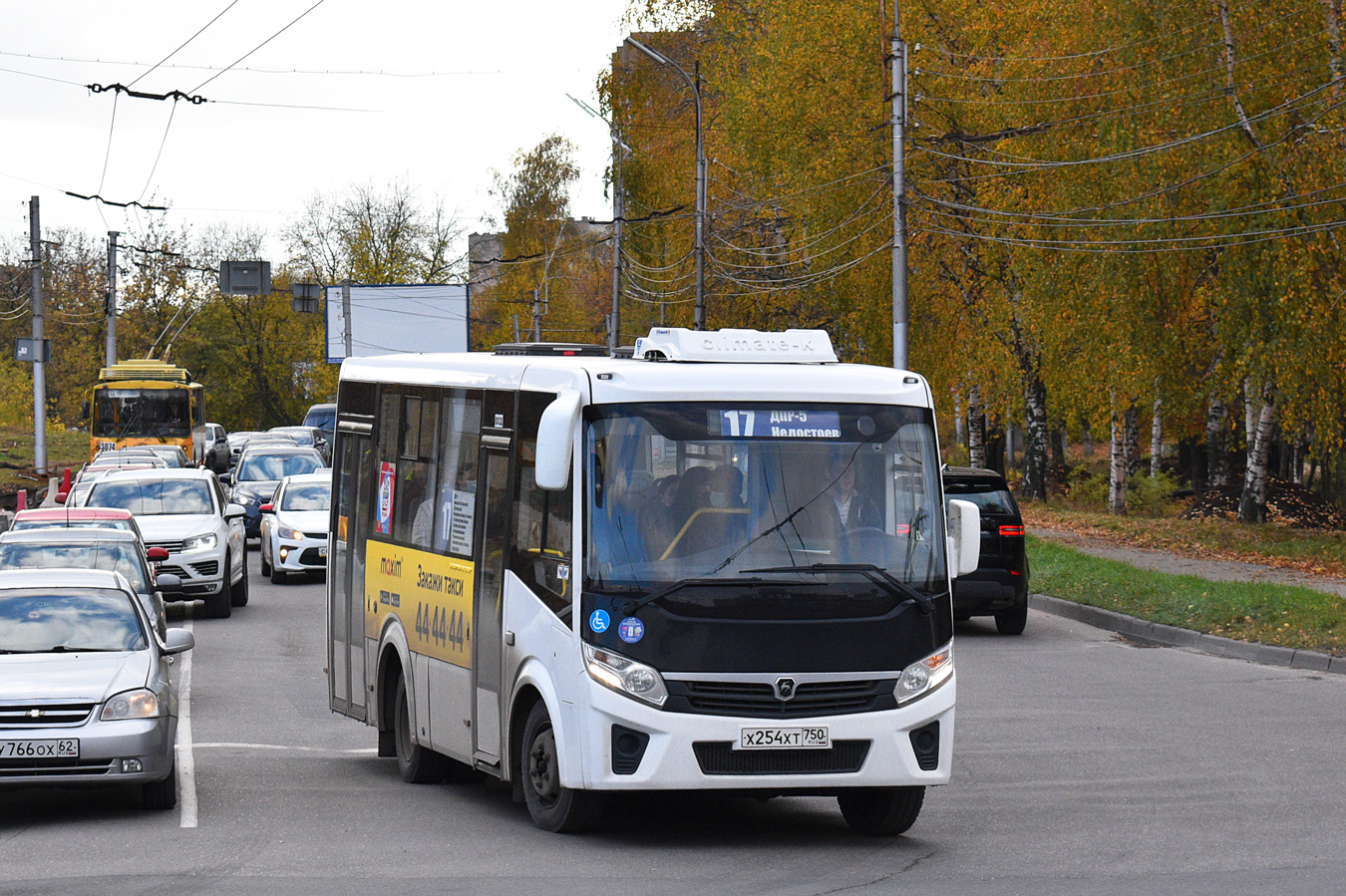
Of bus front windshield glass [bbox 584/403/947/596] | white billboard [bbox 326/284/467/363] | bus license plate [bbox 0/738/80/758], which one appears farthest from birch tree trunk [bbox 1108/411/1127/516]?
bus license plate [bbox 0/738/80/758]

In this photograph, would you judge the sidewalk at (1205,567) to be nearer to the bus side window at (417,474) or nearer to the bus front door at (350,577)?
the bus front door at (350,577)

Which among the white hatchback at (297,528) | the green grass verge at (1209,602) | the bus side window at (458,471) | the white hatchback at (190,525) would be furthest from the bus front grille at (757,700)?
the white hatchback at (297,528)

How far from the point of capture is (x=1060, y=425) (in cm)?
5997

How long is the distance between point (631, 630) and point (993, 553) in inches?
453

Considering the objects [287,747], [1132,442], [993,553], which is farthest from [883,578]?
[1132,442]

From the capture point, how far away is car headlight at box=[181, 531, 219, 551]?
22.3 metres

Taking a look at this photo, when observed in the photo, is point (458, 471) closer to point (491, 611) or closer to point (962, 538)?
point (491, 611)

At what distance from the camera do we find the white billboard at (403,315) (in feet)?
167

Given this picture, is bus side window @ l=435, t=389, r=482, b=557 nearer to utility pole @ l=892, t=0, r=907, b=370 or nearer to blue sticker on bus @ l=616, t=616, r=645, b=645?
blue sticker on bus @ l=616, t=616, r=645, b=645

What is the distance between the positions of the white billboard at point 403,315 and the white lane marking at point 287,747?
3831 centimetres

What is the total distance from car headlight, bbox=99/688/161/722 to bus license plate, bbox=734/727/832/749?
3647mm

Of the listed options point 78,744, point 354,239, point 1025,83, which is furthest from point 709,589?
point 354,239

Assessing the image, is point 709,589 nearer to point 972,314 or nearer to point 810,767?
point 810,767

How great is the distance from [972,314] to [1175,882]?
37306mm
